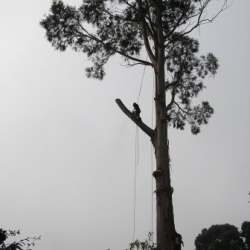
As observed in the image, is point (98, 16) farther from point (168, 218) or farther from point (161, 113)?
point (168, 218)

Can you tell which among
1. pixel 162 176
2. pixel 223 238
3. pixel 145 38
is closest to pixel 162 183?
pixel 162 176

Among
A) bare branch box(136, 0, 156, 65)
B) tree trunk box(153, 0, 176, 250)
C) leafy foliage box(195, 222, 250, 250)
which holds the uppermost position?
leafy foliage box(195, 222, 250, 250)

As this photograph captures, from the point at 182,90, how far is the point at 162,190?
5.19 meters

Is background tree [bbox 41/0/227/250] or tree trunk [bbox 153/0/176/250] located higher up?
background tree [bbox 41/0/227/250]

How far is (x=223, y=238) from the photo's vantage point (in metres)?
31.5

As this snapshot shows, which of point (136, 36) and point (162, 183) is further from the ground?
point (136, 36)

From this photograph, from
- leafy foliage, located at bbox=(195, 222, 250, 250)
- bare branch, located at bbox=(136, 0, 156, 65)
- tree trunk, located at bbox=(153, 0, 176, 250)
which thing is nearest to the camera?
tree trunk, located at bbox=(153, 0, 176, 250)

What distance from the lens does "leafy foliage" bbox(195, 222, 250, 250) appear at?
Answer: 29188mm

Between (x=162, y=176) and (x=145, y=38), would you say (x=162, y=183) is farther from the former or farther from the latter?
(x=145, y=38)

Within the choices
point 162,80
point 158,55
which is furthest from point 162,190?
point 158,55

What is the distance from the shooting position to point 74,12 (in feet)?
28.8

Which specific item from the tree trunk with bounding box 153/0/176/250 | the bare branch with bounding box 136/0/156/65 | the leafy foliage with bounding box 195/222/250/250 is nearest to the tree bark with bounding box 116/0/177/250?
the tree trunk with bounding box 153/0/176/250

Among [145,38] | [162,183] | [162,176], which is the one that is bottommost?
[162,183]

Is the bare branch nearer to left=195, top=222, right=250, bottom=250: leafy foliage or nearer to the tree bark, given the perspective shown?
the tree bark
